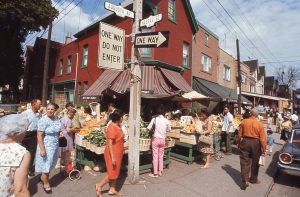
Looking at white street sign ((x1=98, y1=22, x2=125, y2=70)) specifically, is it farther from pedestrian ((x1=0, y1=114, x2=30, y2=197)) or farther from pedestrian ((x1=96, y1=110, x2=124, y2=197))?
pedestrian ((x1=0, y1=114, x2=30, y2=197))

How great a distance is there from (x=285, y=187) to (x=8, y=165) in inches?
272

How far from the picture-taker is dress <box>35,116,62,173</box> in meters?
5.48

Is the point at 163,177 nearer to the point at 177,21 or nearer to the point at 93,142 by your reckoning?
the point at 93,142

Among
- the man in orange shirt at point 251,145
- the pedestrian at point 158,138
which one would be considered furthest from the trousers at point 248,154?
the pedestrian at point 158,138

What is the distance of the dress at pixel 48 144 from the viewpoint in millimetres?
5480

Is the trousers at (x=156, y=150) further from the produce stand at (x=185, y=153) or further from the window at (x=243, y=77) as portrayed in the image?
the window at (x=243, y=77)

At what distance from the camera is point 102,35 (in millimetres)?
5973

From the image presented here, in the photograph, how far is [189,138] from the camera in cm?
880

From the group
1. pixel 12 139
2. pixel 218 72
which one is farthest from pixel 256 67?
pixel 12 139

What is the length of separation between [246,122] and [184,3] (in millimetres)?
13731

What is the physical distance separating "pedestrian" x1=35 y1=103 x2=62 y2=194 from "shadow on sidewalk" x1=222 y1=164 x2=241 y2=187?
4629 mm

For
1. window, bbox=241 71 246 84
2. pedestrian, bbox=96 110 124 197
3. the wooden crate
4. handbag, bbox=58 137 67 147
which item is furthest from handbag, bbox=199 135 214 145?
window, bbox=241 71 246 84

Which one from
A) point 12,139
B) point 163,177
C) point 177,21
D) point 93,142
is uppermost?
point 177,21

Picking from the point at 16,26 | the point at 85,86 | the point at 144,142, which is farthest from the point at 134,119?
the point at 16,26
